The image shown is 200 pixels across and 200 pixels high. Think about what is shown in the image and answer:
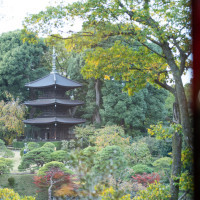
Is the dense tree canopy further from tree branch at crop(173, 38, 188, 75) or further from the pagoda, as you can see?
the pagoda

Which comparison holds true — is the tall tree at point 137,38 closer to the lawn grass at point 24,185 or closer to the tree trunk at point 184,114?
the tree trunk at point 184,114

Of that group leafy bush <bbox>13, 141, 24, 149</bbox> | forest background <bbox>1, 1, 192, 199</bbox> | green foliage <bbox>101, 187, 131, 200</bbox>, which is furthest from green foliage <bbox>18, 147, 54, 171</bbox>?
leafy bush <bbox>13, 141, 24, 149</bbox>

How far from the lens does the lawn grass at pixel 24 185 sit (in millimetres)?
10734

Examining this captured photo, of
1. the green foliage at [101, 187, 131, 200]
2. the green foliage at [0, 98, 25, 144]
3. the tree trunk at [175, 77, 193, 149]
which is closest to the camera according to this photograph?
the green foliage at [101, 187, 131, 200]

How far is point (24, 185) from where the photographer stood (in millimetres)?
11680

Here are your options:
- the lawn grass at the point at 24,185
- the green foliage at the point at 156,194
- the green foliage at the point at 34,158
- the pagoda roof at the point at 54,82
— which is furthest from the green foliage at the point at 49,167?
the pagoda roof at the point at 54,82

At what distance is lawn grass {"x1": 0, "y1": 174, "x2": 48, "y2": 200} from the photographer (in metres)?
10.7

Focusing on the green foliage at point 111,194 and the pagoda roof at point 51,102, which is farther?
the pagoda roof at point 51,102

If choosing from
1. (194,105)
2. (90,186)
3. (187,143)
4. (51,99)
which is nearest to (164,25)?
(194,105)

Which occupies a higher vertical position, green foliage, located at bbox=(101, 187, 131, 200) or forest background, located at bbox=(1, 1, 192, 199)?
forest background, located at bbox=(1, 1, 192, 199)

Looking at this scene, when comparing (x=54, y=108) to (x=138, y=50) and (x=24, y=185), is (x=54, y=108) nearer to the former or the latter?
(x=24, y=185)

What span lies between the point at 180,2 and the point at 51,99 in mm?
18374

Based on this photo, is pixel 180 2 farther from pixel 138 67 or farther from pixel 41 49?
pixel 41 49

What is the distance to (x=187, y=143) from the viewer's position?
414cm
